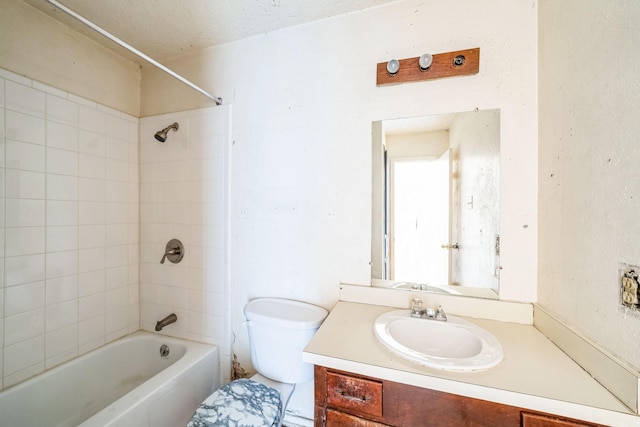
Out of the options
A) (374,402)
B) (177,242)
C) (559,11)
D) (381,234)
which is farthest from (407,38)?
(177,242)

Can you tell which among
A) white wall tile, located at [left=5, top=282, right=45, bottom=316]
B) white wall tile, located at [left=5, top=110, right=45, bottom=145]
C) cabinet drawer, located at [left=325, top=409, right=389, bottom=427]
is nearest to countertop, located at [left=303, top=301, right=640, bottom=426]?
cabinet drawer, located at [left=325, top=409, right=389, bottom=427]

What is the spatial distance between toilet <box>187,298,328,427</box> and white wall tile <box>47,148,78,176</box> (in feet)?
4.09

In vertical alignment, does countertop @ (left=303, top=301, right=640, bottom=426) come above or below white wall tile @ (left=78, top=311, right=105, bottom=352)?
above

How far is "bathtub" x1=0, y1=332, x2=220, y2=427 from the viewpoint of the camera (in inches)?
41.1

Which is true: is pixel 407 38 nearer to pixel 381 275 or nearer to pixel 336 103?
pixel 336 103

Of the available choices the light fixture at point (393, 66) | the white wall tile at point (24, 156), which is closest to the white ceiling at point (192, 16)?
the light fixture at point (393, 66)

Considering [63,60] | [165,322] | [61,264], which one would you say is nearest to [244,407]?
[165,322]

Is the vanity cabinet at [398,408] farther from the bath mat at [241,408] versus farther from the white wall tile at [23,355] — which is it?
the white wall tile at [23,355]

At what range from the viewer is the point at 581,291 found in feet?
2.50

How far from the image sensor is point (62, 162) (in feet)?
4.32

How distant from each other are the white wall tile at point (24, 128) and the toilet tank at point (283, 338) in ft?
4.48

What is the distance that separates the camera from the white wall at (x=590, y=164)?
0.61m

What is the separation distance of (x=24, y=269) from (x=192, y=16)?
152 cm

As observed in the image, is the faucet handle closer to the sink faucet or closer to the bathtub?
the sink faucet
